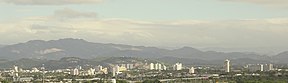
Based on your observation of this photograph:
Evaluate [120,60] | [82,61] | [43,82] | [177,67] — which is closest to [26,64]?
[82,61]

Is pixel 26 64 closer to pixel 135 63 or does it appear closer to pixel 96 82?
pixel 135 63

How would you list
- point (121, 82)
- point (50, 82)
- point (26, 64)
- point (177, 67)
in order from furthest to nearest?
point (26, 64)
point (177, 67)
point (50, 82)
point (121, 82)

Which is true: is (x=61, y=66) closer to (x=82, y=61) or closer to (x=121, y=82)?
(x=82, y=61)

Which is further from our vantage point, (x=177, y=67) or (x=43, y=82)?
(x=177, y=67)

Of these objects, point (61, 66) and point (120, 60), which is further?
point (120, 60)

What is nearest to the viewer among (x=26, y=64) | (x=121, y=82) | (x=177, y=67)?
(x=121, y=82)

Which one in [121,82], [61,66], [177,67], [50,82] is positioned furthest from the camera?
[61,66]

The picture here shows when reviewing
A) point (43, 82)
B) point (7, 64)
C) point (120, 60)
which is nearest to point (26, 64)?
point (7, 64)

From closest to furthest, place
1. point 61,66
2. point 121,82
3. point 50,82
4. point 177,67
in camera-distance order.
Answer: point 121,82, point 50,82, point 177,67, point 61,66
